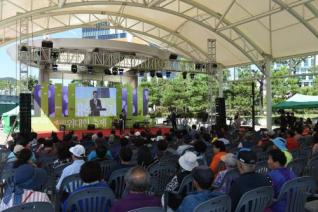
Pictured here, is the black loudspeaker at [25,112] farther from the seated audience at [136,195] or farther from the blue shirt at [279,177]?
the seated audience at [136,195]

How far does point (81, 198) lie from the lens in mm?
3162

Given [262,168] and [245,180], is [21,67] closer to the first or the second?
[262,168]

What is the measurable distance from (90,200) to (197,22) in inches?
639

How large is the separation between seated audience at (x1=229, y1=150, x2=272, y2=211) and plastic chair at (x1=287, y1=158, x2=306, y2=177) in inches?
64.2

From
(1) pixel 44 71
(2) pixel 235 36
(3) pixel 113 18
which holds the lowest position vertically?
(1) pixel 44 71

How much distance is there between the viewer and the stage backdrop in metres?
20.8

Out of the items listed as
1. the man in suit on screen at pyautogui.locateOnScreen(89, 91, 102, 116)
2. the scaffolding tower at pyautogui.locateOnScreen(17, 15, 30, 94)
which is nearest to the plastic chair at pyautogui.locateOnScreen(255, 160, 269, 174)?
the scaffolding tower at pyautogui.locateOnScreen(17, 15, 30, 94)

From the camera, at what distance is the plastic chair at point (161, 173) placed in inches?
203

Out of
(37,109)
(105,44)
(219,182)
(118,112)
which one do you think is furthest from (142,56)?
(219,182)

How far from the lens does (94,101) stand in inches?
867

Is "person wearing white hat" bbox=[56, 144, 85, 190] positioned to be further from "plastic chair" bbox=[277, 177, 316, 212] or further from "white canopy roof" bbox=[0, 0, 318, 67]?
"white canopy roof" bbox=[0, 0, 318, 67]

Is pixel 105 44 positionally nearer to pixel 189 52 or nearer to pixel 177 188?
pixel 189 52

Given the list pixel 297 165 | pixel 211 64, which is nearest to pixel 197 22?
pixel 211 64

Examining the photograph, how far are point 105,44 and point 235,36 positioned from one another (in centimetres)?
731
